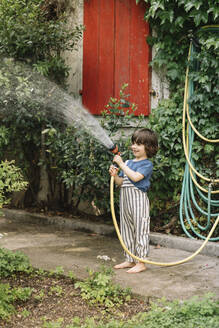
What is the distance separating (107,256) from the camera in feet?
15.0

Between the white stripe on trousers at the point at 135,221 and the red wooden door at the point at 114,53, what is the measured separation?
192cm

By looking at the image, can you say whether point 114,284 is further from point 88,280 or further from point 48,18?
point 48,18

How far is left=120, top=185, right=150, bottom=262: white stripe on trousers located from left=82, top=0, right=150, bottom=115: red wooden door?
192 centimetres

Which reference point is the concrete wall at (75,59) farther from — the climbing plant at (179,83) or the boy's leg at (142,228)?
the boy's leg at (142,228)

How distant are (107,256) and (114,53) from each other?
277cm

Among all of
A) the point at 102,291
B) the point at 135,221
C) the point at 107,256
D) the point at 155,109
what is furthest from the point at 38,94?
the point at 102,291

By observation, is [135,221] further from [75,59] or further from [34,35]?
[75,59]

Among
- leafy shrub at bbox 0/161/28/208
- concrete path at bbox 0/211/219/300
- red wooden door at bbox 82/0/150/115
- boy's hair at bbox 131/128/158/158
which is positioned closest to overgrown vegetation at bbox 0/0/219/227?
red wooden door at bbox 82/0/150/115

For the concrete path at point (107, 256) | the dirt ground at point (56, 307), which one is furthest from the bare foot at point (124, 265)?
the dirt ground at point (56, 307)

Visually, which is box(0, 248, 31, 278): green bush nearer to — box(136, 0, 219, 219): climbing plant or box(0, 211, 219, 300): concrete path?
box(0, 211, 219, 300): concrete path

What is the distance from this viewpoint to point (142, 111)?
588cm

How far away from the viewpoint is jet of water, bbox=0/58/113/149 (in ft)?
18.5

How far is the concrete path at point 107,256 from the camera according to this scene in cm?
364

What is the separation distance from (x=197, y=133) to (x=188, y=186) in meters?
0.60
